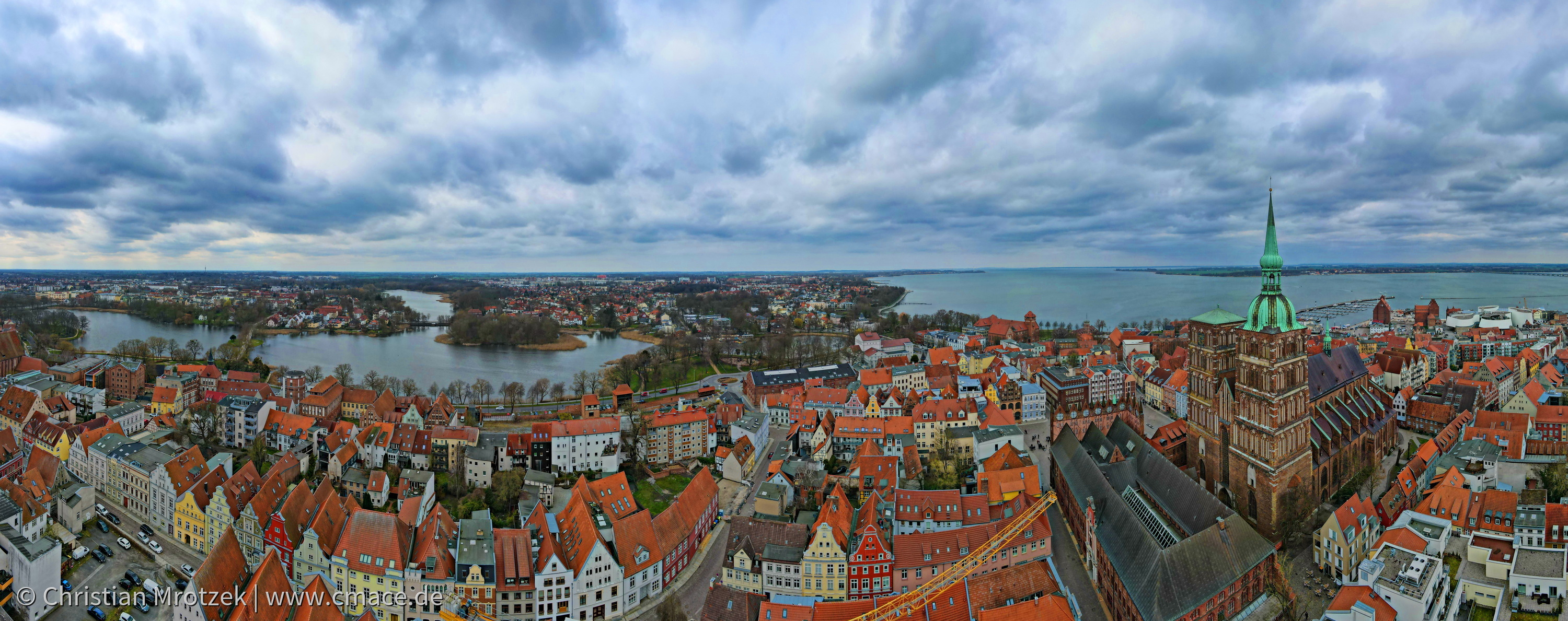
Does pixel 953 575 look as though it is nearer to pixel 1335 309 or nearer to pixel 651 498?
pixel 651 498

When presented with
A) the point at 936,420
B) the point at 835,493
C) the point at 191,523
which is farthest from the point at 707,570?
the point at 191,523

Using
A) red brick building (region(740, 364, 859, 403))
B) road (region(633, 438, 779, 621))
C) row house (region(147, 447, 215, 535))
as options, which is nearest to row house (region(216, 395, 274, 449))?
row house (region(147, 447, 215, 535))

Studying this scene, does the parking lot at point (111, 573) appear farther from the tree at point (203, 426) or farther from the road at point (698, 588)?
the road at point (698, 588)

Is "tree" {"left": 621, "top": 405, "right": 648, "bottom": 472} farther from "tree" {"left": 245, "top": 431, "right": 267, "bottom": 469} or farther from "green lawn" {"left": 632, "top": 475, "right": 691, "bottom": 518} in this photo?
"tree" {"left": 245, "top": 431, "right": 267, "bottom": 469}

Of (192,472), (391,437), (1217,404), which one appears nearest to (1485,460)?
(1217,404)

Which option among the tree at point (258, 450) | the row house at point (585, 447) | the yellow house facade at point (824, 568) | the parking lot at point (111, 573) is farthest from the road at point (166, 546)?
the yellow house facade at point (824, 568)

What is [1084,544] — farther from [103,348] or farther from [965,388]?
[103,348]
